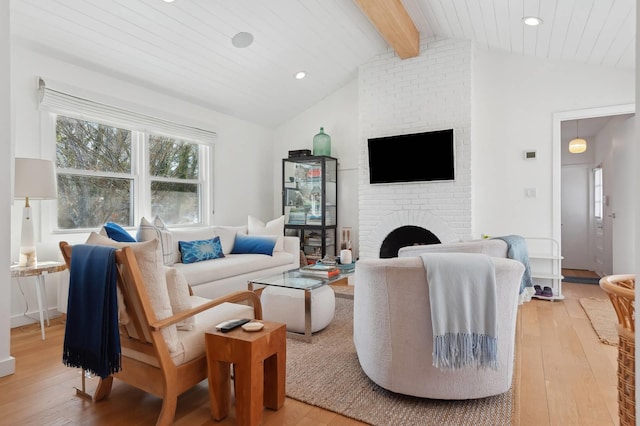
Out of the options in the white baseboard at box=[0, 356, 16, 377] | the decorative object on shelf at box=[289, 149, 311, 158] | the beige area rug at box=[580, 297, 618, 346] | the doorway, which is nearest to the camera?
the white baseboard at box=[0, 356, 16, 377]

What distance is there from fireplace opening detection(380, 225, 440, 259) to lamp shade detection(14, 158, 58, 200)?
3688 mm

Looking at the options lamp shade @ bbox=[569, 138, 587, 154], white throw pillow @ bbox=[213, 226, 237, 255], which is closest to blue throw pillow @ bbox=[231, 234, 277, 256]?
white throw pillow @ bbox=[213, 226, 237, 255]

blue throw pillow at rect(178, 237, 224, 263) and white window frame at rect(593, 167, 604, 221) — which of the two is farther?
white window frame at rect(593, 167, 604, 221)

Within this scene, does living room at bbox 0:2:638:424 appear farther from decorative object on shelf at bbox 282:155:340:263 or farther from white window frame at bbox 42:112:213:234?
decorative object on shelf at bbox 282:155:340:263

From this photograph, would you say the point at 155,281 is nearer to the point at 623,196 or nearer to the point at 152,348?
the point at 152,348

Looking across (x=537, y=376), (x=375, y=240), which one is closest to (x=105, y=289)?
(x=537, y=376)

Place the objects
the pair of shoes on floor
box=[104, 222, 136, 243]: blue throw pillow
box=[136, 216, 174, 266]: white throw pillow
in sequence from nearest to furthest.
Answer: box=[104, 222, 136, 243]: blue throw pillow < box=[136, 216, 174, 266]: white throw pillow < the pair of shoes on floor

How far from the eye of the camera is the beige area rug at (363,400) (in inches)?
71.7

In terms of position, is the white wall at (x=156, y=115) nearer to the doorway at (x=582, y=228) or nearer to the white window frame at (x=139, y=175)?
the white window frame at (x=139, y=175)

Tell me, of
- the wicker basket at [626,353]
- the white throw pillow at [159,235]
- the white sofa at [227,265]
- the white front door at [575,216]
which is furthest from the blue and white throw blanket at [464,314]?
the white front door at [575,216]

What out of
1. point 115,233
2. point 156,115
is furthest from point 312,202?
point 115,233

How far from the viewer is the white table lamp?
2.92m

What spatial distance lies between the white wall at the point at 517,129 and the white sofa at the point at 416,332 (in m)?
2.94

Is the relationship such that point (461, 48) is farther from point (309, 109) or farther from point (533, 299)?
point (533, 299)
